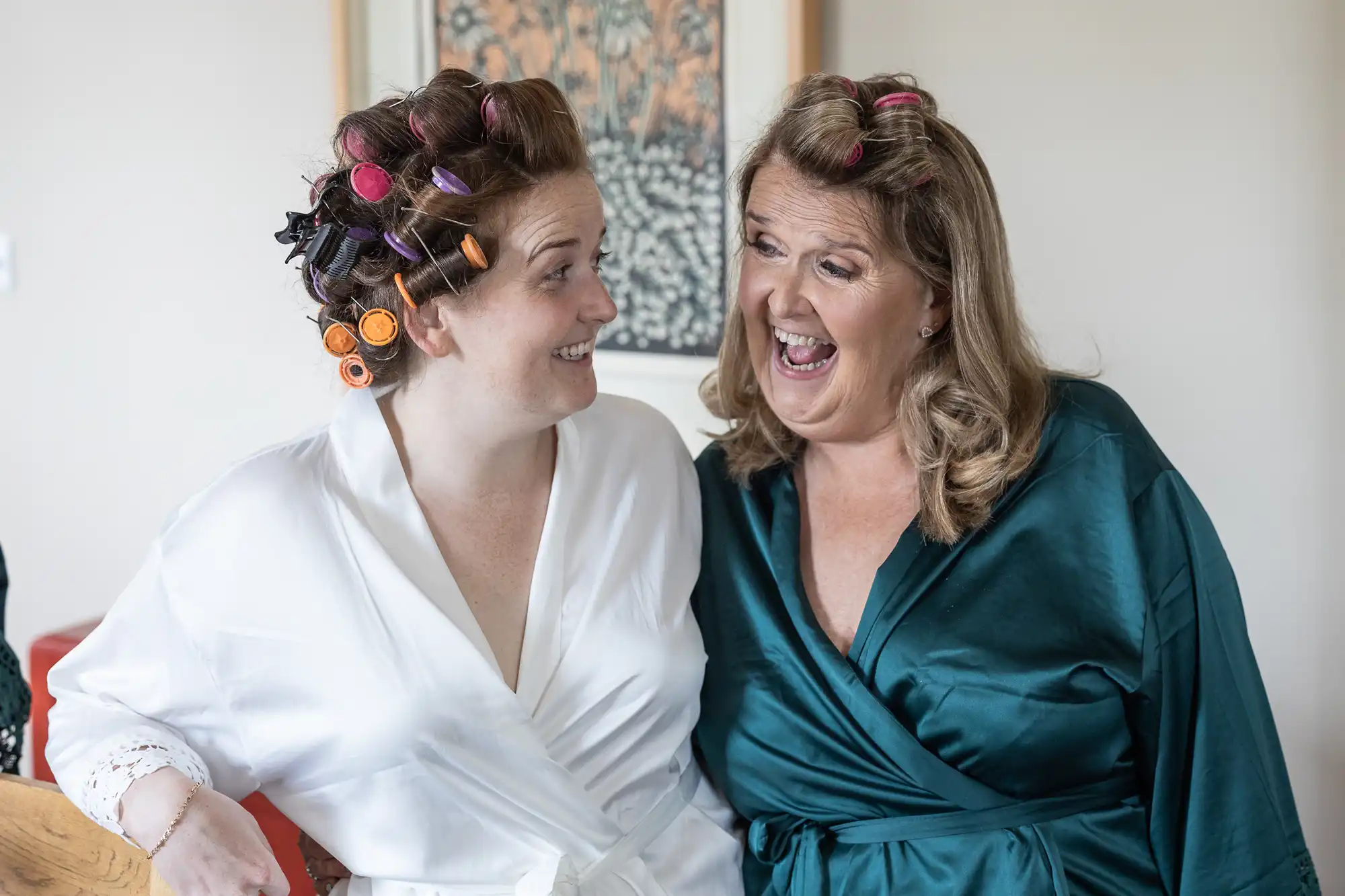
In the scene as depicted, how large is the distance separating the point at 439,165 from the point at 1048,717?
881 mm

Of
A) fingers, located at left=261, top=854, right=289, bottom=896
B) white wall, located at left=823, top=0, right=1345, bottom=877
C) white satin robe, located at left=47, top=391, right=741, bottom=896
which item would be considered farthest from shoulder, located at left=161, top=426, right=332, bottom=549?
white wall, located at left=823, top=0, right=1345, bottom=877

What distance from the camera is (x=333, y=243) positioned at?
136cm

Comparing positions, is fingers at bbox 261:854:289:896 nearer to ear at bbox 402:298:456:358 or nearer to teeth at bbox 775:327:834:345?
ear at bbox 402:298:456:358

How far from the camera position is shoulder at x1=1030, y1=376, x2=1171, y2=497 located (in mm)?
1466

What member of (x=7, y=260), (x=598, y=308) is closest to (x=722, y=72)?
(x=598, y=308)

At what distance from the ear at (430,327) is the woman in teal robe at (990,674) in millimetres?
400

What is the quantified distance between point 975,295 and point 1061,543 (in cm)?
31

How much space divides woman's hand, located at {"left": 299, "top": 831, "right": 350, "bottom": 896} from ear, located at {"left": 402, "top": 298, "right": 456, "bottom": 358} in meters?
0.57

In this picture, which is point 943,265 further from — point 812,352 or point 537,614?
point 537,614

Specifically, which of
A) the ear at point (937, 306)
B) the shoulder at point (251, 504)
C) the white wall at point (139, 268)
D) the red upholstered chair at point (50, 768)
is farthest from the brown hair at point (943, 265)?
the white wall at point (139, 268)

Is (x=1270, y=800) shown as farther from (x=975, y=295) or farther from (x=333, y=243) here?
(x=333, y=243)

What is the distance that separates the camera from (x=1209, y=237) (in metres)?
1.87

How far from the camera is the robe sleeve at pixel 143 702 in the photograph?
1301 mm

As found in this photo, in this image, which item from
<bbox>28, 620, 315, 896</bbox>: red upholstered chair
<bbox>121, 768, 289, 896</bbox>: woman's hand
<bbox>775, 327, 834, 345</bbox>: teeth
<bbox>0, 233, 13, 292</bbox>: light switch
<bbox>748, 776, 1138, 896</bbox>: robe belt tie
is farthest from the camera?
<bbox>0, 233, 13, 292</bbox>: light switch
